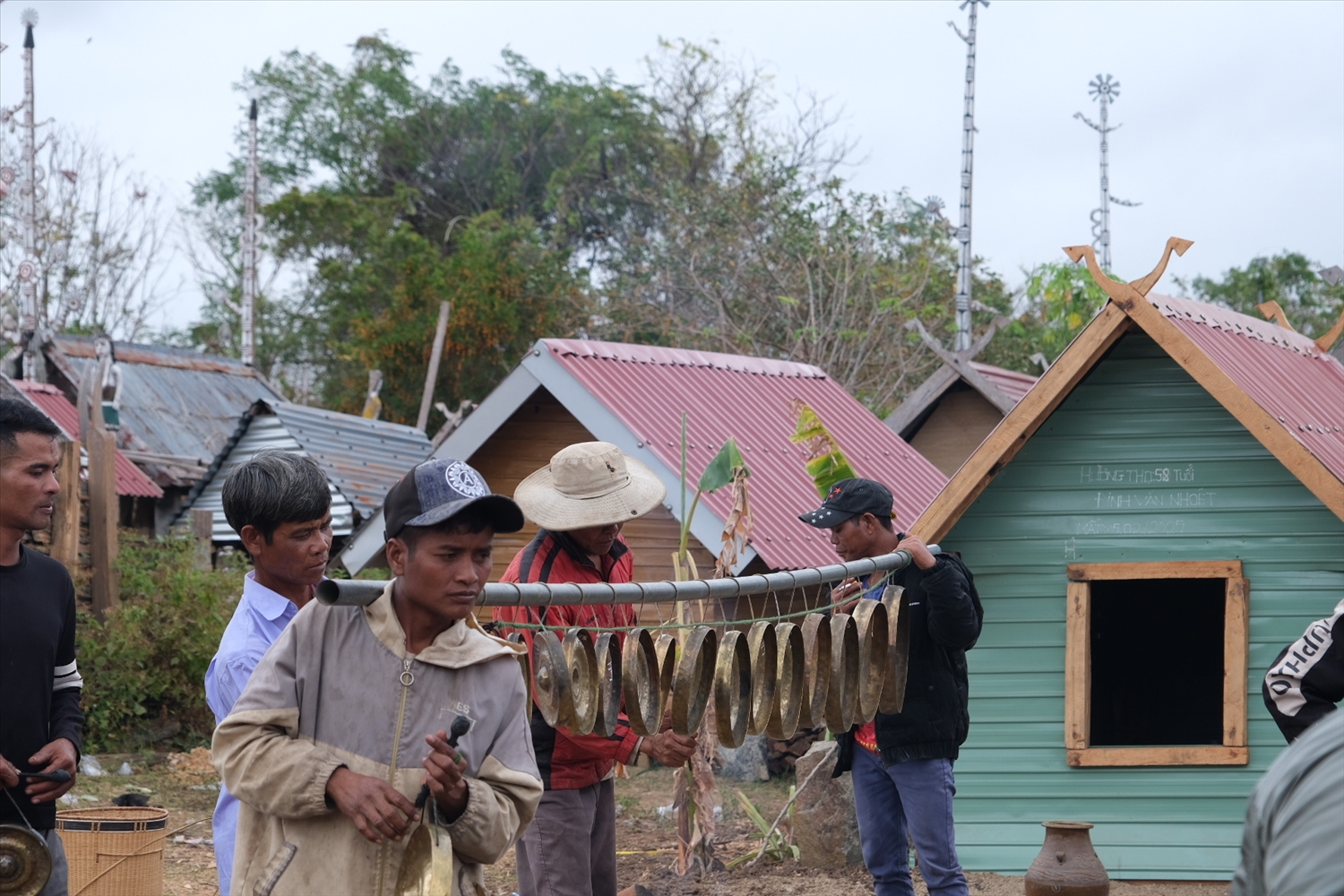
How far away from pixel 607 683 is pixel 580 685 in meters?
0.10

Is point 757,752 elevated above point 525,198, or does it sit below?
below

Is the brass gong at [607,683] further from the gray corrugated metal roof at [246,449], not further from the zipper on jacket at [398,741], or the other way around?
the gray corrugated metal roof at [246,449]

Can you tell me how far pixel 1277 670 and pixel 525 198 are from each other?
3648 cm

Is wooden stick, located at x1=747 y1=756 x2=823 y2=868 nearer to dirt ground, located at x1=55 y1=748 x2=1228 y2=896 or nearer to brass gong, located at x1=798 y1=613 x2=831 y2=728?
dirt ground, located at x1=55 y1=748 x2=1228 y2=896

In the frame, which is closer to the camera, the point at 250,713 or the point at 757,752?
the point at 250,713

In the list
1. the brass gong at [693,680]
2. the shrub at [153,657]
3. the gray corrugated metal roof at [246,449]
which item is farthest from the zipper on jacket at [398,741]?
the gray corrugated metal roof at [246,449]

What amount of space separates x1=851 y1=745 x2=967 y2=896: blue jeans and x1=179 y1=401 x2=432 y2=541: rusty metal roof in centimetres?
1282

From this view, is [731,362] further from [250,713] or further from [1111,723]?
[250,713]

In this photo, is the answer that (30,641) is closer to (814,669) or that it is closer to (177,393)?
(814,669)

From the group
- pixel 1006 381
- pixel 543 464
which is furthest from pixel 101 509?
pixel 1006 381

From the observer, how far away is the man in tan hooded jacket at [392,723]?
268cm

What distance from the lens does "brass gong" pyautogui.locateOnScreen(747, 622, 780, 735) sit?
456 cm

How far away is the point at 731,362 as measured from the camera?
46.1 feet

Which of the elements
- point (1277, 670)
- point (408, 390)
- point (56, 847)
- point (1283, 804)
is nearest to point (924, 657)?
point (1277, 670)
